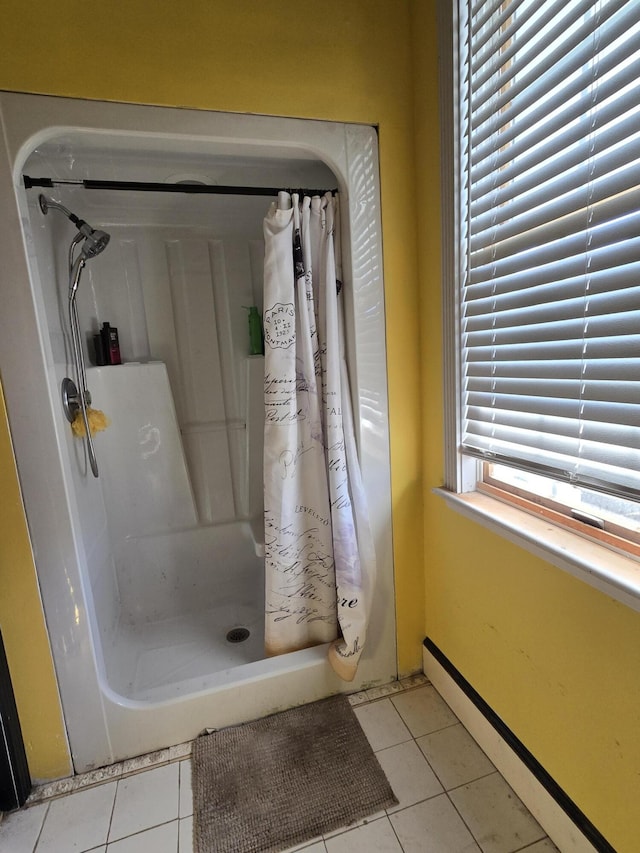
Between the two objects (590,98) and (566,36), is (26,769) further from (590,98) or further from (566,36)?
(566,36)

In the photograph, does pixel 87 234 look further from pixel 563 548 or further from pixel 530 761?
pixel 530 761

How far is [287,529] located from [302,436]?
33cm

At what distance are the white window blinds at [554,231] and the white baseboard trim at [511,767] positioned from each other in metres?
0.83

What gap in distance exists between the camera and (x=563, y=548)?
92cm

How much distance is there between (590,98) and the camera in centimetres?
79

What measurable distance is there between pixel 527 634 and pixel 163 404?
166 centimetres

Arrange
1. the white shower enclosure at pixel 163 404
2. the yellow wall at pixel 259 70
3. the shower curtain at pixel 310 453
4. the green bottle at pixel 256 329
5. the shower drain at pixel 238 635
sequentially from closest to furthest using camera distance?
Result: the yellow wall at pixel 259 70, the white shower enclosure at pixel 163 404, the shower curtain at pixel 310 453, the shower drain at pixel 238 635, the green bottle at pixel 256 329

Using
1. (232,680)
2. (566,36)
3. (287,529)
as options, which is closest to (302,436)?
(287,529)

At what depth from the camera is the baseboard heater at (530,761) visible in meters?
0.94

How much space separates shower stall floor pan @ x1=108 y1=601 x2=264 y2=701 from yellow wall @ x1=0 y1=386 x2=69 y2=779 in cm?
20

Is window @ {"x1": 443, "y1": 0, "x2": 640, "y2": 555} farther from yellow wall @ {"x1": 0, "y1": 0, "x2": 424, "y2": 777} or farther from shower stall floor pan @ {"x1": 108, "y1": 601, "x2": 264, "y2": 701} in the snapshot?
shower stall floor pan @ {"x1": 108, "y1": 601, "x2": 264, "y2": 701}

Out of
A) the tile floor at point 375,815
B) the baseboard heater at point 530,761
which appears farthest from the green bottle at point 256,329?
the tile floor at point 375,815

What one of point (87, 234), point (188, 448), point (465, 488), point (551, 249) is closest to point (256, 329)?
point (188, 448)

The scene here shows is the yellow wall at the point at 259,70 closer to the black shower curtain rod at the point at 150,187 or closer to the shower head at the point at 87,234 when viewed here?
the black shower curtain rod at the point at 150,187
